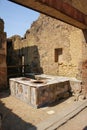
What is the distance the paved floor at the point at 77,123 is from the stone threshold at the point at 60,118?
0.13 m

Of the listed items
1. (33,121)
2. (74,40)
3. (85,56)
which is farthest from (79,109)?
(74,40)

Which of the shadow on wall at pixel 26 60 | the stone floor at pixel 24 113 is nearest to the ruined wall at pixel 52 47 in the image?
the shadow on wall at pixel 26 60

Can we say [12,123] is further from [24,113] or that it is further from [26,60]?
[26,60]

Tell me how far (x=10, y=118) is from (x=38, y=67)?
21.1 ft

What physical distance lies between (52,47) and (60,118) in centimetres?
604

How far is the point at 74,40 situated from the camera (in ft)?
28.9

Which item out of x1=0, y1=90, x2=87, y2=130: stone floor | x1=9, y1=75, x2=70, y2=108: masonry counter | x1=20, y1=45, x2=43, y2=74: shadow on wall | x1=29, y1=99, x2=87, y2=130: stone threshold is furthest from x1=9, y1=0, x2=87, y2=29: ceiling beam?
x1=20, y1=45, x2=43, y2=74: shadow on wall

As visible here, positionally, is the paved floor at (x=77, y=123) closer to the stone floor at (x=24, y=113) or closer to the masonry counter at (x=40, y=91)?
the stone floor at (x=24, y=113)

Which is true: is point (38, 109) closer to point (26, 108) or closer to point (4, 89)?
point (26, 108)

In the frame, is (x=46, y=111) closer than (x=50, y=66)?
Yes

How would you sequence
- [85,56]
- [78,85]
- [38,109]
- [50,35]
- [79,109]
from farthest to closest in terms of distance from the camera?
[50,35]
[78,85]
[85,56]
[38,109]
[79,109]

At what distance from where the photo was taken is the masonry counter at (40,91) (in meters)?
6.18

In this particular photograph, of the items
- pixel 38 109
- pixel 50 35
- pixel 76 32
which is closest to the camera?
pixel 38 109

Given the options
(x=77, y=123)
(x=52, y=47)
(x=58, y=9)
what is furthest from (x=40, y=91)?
(x=52, y=47)
